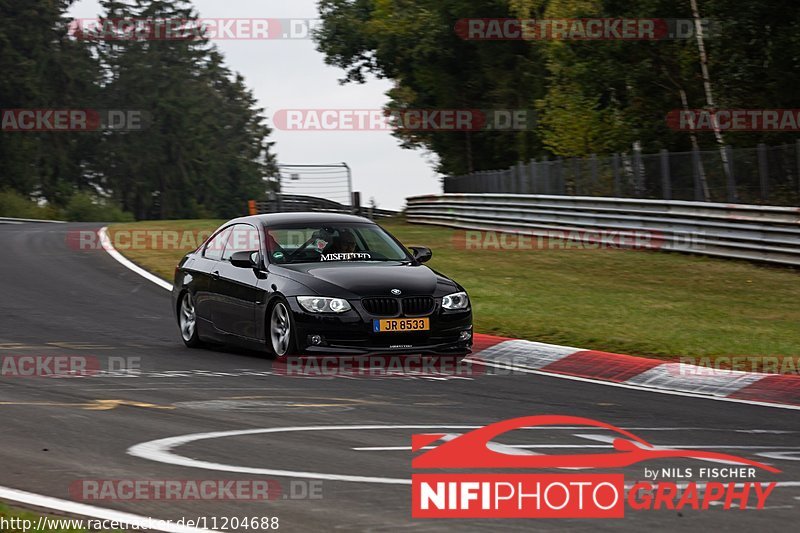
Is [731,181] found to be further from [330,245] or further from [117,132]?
[117,132]

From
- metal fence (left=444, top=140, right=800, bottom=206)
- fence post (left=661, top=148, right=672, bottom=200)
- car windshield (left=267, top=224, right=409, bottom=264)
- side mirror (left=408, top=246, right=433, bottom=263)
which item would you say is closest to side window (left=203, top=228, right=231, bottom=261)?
car windshield (left=267, top=224, right=409, bottom=264)

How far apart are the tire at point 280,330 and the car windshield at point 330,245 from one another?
26.3 inches

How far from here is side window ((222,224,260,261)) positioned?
12812 millimetres

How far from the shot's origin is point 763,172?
23062mm

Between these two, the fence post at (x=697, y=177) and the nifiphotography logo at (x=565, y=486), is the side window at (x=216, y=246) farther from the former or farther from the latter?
the fence post at (x=697, y=177)

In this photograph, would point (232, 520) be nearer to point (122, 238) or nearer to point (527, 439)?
point (527, 439)

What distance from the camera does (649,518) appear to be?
573cm

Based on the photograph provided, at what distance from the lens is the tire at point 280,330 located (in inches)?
454

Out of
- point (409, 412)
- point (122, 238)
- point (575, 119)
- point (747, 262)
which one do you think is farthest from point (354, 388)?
point (575, 119)

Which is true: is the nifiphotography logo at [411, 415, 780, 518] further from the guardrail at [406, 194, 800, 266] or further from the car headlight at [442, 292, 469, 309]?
the guardrail at [406, 194, 800, 266]

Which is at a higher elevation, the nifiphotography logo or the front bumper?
the front bumper

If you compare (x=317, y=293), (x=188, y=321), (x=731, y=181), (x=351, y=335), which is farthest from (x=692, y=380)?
(x=731, y=181)

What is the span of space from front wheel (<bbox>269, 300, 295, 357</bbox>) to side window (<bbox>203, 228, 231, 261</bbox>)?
5.40 feet

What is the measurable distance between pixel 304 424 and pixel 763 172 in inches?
650
